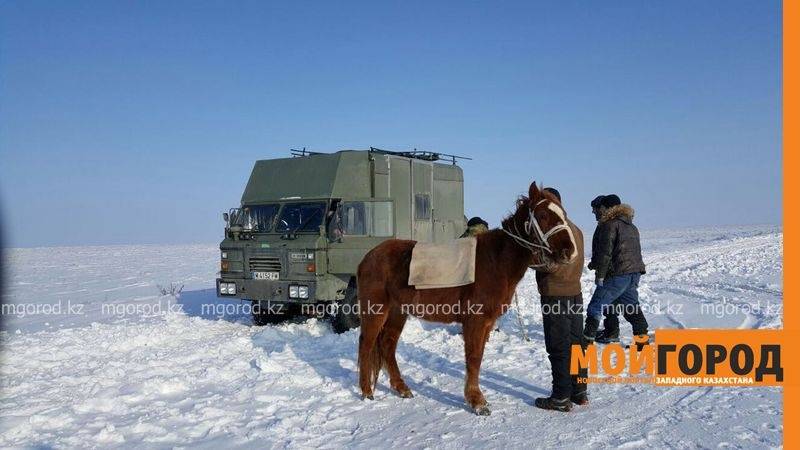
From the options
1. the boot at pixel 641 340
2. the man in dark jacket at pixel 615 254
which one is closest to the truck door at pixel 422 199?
the man in dark jacket at pixel 615 254

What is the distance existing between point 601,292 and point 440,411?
9.23 feet

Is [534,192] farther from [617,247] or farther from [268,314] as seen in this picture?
[268,314]

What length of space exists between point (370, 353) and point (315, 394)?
733mm

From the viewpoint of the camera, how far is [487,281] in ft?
16.2

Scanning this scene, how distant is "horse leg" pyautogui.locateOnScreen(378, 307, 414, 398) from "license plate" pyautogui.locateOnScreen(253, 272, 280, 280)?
397cm

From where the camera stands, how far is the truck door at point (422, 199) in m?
11.1

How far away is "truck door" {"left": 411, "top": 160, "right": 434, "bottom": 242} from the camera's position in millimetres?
11148

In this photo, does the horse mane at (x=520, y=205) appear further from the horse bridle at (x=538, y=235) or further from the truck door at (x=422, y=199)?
the truck door at (x=422, y=199)

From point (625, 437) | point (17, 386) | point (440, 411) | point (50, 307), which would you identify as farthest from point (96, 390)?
point (50, 307)

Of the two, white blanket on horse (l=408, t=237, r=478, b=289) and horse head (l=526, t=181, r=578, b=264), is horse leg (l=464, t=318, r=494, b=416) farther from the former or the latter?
horse head (l=526, t=181, r=578, b=264)

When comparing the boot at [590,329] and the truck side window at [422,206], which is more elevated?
the truck side window at [422,206]

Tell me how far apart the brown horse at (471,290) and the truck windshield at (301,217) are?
3.80 metres

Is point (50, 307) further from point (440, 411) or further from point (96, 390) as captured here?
point (440, 411)

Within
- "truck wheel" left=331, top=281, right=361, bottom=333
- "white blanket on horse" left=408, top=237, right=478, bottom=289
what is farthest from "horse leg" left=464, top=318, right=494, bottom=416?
"truck wheel" left=331, top=281, right=361, bottom=333
